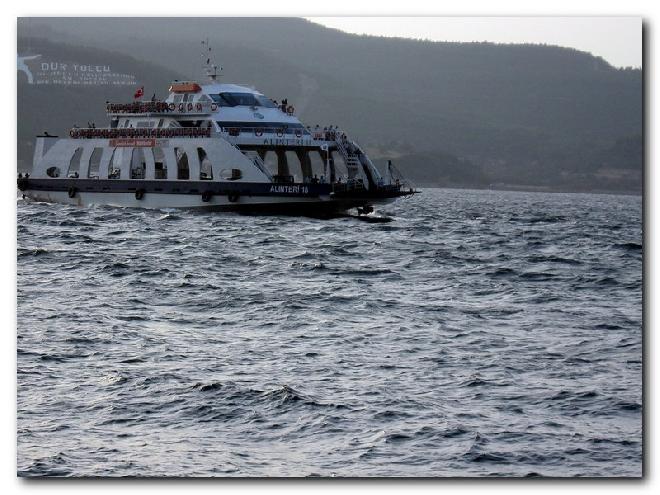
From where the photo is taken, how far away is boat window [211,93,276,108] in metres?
49.6

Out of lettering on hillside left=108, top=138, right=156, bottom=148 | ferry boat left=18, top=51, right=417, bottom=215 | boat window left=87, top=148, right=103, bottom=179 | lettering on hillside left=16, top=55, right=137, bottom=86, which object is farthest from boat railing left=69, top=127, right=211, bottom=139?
lettering on hillside left=16, top=55, right=137, bottom=86

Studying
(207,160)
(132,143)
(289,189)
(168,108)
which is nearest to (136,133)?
(132,143)

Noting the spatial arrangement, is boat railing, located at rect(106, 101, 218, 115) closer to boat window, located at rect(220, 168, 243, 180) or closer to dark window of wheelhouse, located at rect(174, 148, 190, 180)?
dark window of wheelhouse, located at rect(174, 148, 190, 180)

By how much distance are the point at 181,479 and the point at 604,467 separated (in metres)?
5.15

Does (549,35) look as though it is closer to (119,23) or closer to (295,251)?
(119,23)

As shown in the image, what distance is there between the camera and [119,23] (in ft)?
67.0

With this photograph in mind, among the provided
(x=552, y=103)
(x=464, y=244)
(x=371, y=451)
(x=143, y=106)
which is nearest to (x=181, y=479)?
(x=371, y=451)

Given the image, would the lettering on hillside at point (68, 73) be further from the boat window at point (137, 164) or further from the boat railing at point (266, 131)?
the boat window at point (137, 164)

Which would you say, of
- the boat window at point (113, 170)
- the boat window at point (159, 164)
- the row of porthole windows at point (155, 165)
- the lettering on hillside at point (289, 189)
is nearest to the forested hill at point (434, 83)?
the lettering on hillside at point (289, 189)

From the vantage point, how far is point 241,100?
49688 mm

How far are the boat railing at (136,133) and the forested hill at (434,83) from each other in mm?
9660

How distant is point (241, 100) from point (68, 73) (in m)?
24.5

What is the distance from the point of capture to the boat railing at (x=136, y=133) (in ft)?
156

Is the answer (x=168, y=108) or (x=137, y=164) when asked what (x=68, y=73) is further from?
(x=168, y=108)
